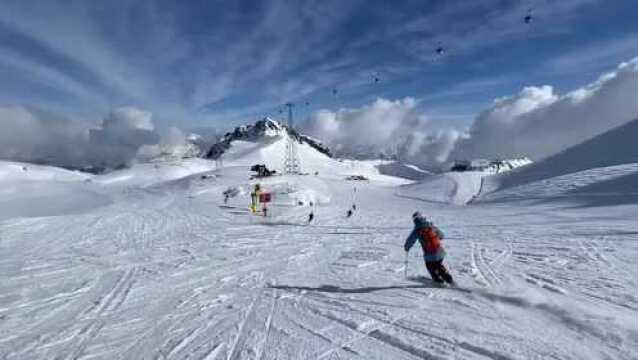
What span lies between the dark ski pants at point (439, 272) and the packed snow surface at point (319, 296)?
0.96 ft

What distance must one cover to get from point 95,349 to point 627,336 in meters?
8.38

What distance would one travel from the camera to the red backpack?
10.3 metres

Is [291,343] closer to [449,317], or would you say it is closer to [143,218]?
[449,317]

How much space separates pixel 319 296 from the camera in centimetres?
977

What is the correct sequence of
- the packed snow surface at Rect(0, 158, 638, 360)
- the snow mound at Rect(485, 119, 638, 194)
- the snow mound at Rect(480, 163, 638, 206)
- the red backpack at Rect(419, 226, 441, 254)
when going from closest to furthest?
1. the packed snow surface at Rect(0, 158, 638, 360)
2. the red backpack at Rect(419, 226, 441, 254)
3. the snow mound at Rect(480, 163, 638, 206)
4. the snow mound at Rect(485, 119, 638, 194)

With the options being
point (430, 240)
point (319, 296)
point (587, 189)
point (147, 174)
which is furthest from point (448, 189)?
point (147, 174)

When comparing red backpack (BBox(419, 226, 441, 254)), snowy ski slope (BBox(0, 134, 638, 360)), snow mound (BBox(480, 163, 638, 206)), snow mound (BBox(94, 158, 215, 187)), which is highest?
snow mound (BBox(94, 158, 215, 187))

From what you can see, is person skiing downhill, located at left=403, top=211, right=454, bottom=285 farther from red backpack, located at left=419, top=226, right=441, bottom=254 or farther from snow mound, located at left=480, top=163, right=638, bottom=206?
snow mound, located at left=480, top=163, right=638, bottom=206

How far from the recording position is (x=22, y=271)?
1338 centimetres

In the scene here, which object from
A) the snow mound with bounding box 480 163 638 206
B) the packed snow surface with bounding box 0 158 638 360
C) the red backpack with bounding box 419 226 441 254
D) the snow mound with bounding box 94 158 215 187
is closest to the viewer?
the packed snow surface with bounding box 0 158 638 360

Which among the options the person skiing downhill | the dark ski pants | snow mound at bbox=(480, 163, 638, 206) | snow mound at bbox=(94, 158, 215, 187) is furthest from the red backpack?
snow mound at bbox=(94, 158, 215, 187)

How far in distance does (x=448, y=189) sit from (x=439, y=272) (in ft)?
165

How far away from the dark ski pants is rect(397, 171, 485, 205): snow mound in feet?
126

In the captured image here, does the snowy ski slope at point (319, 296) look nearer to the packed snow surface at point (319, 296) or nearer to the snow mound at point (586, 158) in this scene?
the packed snow surface at point (319, 296)
